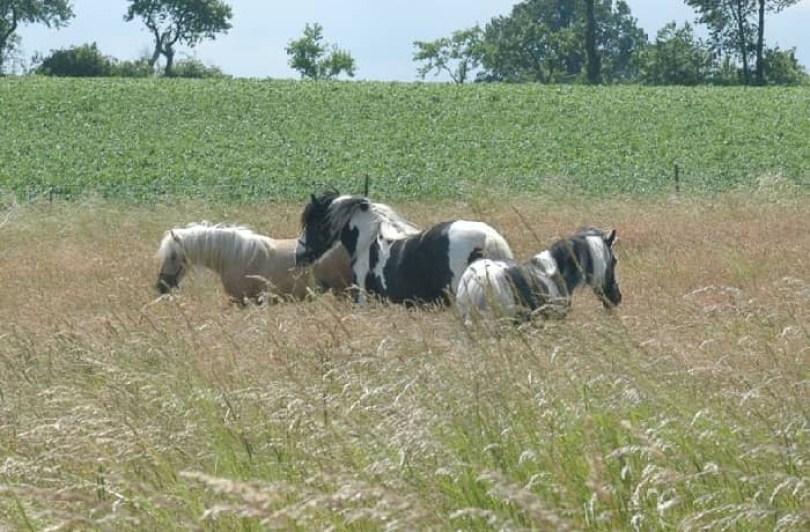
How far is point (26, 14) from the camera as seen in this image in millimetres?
82062

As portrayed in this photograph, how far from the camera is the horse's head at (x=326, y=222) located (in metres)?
11.1

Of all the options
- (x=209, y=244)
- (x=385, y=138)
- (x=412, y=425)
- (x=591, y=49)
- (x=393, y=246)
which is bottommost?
(x=385, y=138)

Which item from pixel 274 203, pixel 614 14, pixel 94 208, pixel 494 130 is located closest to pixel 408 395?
pixel 94 208

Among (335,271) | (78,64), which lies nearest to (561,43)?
(78,64)

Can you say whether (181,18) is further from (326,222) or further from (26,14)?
(326,222)

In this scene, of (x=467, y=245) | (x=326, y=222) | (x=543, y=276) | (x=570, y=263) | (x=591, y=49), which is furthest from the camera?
(x=591, y=49)

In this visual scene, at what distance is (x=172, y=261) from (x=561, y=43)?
7683 cm

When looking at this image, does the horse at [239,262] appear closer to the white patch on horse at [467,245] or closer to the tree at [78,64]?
the white patch on horse at [467,245]

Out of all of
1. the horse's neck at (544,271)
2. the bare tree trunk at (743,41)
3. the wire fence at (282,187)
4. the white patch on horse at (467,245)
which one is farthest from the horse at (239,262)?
the bare tree trunk at (743,41)

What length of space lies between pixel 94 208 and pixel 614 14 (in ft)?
315

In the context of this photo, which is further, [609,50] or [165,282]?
[609,50]

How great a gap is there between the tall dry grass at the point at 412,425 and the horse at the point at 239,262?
16.6ft

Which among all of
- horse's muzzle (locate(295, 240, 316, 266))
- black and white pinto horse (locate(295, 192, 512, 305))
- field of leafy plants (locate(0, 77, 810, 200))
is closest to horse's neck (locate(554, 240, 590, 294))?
black and white pinto horse (locate(295, 192, 512, 305))

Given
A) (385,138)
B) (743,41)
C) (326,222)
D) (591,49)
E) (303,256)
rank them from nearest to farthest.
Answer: (326,222)
(303,256)
(385,138)
(591,49)
(743,41)
